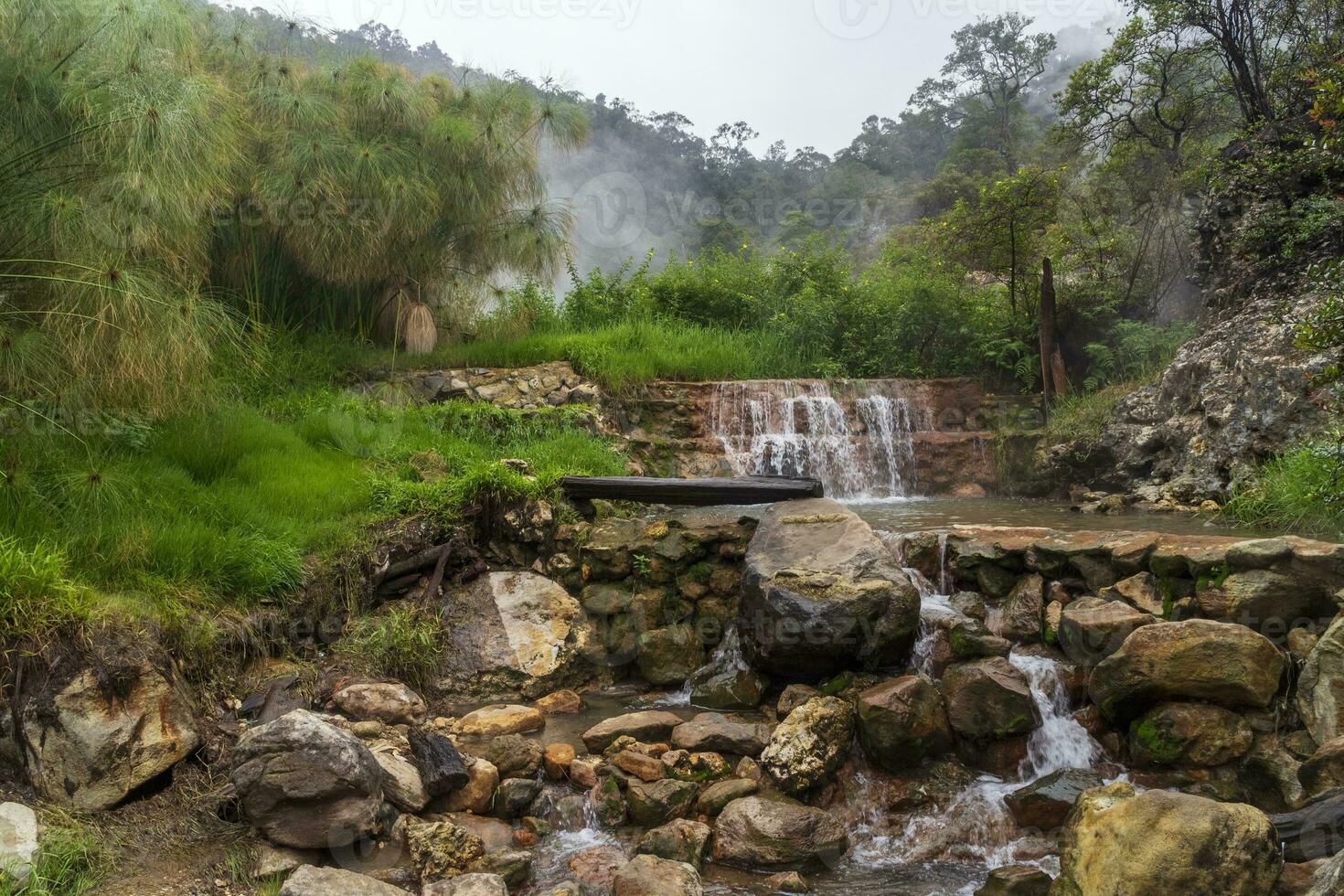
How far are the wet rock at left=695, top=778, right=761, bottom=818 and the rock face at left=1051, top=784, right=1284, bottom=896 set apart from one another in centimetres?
136

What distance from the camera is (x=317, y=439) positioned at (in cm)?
688

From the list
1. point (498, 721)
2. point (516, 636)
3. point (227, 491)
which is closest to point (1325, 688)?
point (498, 721)

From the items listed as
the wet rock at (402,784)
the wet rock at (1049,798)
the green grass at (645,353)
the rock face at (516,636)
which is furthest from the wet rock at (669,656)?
the green grass at (645,353)

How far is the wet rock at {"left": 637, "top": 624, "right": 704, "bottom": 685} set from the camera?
5.39m

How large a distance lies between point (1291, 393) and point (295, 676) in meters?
7.77

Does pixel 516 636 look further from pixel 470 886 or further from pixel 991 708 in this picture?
pixel 991 708

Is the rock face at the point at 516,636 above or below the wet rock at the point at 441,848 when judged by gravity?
above

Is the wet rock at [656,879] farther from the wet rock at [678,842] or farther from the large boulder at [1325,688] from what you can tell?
the large boulder at [1325,688]

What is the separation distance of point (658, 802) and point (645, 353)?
7.56 metres

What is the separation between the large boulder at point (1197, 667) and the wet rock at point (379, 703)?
12.0 ft

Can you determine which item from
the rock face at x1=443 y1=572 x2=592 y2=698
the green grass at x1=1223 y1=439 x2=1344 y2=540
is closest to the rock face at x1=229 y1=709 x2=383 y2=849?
the rock face at x1=443 y1=572 x2=592 y2=698

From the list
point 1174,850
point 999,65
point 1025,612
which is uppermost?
point 999,65

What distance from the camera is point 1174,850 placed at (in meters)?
2.73

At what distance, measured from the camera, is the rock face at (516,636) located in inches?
205
